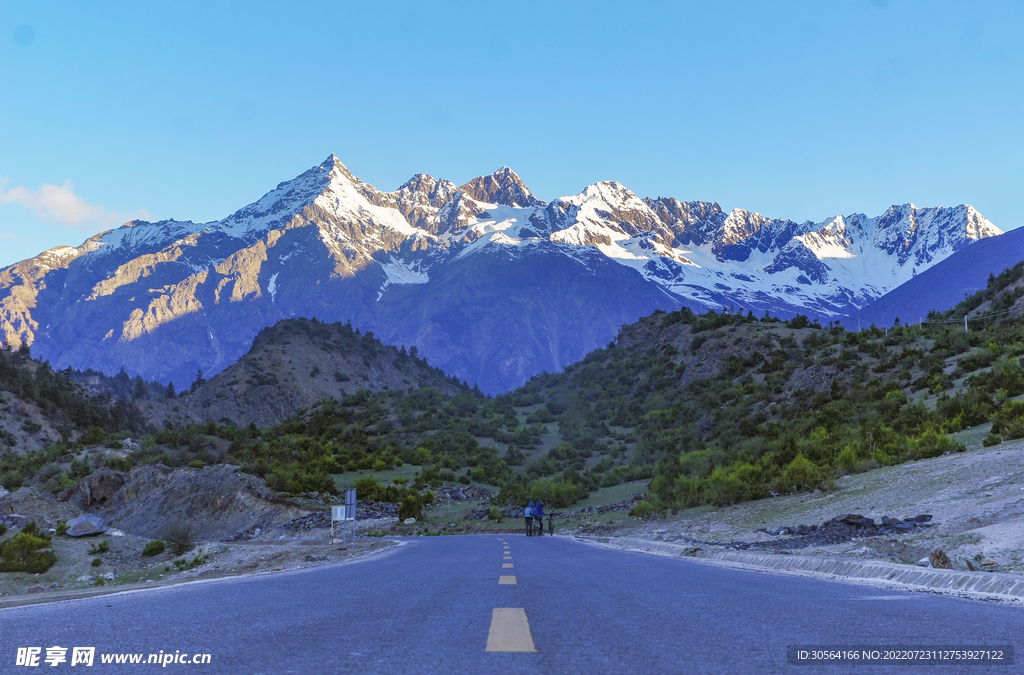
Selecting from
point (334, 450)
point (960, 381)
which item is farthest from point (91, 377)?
point (960, 381)

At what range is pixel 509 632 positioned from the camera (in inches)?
172

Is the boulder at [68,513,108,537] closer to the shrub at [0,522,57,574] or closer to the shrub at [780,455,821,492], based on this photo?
the shrub at [0,522,57,574]

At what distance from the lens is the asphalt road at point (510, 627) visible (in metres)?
3.59

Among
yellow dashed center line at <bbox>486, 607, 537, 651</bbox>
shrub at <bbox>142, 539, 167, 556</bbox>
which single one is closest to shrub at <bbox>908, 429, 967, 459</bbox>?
yellow dashed center line at <bbox>486, 607, 537, 651</bbox>

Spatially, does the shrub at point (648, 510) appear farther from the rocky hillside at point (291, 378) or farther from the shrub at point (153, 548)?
the rocky hillside at point (291, 378)

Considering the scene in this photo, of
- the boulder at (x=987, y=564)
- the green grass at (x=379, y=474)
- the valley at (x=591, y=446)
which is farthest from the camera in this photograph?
the green grass at (x=379, y=474)

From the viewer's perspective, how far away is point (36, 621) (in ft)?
16.7

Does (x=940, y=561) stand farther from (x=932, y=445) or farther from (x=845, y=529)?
(x=932, y=445)

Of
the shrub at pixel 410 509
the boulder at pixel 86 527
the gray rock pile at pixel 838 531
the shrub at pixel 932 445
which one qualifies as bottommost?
the shrub at pixel 410 509

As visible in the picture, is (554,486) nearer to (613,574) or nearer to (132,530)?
(132,530)

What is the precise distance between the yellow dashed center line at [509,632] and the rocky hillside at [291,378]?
8640 cm

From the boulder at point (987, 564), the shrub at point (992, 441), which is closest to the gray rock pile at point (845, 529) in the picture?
the boulder at point (987, 564)

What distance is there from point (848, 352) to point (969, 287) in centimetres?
16933

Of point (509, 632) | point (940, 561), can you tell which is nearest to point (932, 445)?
point (940, 561)
